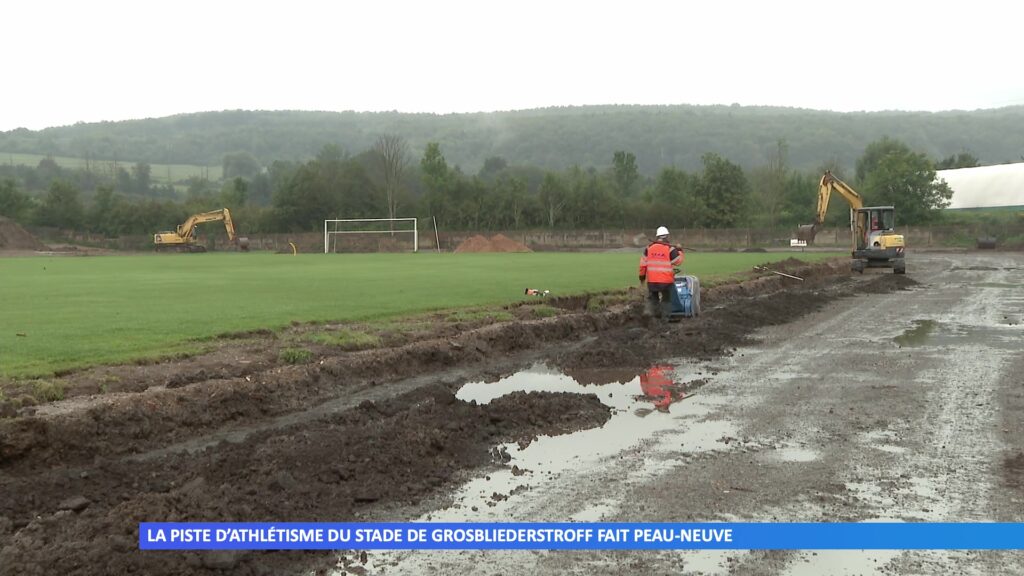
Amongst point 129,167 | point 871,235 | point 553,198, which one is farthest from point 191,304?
point 129,167

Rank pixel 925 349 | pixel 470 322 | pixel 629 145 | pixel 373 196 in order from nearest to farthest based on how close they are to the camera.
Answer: pixel 925 349, pixel 470 322, pixel 373 196, pixel 629 145

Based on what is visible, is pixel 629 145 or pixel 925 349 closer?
pixel 925 349

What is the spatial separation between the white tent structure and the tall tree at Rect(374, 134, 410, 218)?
6717 cm

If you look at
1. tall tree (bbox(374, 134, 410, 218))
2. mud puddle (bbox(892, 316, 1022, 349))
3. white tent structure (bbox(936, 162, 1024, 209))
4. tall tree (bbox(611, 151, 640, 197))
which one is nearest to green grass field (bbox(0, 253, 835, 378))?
mud puddle (bbox(892, 316, 1022, 349))

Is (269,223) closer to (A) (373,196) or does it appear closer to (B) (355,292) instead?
(A) (373,196)

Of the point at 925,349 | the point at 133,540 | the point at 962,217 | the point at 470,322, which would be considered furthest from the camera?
the point at 962,217

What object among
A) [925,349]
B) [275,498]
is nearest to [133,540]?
Answer: [275,498]

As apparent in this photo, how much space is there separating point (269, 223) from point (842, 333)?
8474cm

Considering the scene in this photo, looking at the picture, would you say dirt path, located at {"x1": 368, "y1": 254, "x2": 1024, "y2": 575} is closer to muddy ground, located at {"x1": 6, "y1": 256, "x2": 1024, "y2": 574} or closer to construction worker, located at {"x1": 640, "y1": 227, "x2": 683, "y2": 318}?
muddy ground, located at {"x1": 6, "y1": 256, "x2": 1024, "y2": 574}

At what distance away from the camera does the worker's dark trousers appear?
Answer: 1565 cm

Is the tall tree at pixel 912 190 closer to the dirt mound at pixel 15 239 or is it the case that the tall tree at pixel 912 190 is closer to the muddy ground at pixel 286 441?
the muddy ground at pixel 286 441

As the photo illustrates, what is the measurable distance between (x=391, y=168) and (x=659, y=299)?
289ft

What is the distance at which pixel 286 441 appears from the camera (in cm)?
694

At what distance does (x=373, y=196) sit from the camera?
329ft
